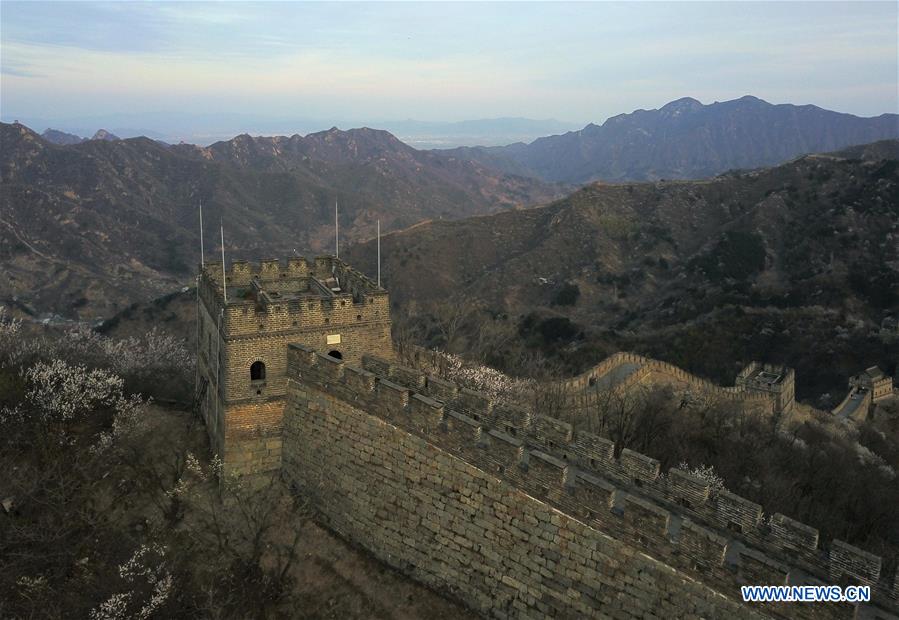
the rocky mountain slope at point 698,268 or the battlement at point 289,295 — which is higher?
the battlement at point 289,295

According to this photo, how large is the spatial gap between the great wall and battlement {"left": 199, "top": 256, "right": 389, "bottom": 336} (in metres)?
0.06

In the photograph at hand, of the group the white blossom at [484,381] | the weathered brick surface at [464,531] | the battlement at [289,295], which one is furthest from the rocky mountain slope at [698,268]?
the weathered brick surface at [464,531]

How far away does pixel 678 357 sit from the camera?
177 feet

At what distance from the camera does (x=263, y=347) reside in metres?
17.0

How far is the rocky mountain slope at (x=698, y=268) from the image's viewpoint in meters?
56.1

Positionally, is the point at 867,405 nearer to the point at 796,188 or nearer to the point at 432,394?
the point at 432,394

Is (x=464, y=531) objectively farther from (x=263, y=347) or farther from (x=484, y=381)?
(x=484, y=381)

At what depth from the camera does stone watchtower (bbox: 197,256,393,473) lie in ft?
55.1

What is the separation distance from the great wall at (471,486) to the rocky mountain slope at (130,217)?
79.1 m

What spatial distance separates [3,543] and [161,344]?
3453cm

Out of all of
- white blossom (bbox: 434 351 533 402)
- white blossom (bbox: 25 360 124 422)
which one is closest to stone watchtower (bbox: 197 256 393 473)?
white blossom (bbox: 25 360 124 422)

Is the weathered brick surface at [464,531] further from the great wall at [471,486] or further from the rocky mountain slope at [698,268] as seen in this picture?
the rocky mountain slope at [698,268]

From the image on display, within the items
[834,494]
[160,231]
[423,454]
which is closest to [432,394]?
[423,454]

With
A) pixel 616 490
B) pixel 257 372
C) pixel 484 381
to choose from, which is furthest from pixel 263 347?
pixel 484 381
